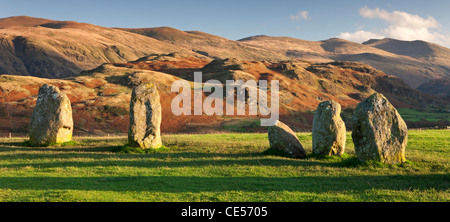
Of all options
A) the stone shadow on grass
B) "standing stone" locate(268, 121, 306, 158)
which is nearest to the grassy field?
the stone shadow on grass

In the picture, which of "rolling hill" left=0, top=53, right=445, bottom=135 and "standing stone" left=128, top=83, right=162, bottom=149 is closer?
"standing stone" left=128, top=83, right=162, bottom=149

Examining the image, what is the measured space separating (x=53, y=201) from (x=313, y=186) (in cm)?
1102

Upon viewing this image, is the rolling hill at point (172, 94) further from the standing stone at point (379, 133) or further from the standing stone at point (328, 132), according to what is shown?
the standing stone at point (379, 133)

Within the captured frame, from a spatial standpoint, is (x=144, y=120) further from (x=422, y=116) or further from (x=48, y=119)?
(x=422, y=116)

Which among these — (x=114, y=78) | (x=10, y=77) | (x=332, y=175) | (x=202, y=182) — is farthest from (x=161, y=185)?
(x=114, y=78)

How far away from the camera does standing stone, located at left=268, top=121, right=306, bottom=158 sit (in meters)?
25.6

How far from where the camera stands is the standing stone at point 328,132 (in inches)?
981

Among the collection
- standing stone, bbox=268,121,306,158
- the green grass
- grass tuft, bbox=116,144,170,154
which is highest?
standing stone, bbox=268,121,306,158

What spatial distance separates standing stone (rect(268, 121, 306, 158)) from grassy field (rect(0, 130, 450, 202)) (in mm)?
1009

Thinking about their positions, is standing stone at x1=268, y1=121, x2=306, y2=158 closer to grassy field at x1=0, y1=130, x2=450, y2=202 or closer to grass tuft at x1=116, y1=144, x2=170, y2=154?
grassy field at x1=0, y1=130, x2=450, y2=202

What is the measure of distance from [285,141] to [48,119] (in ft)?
67.0

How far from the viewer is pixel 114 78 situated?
98.2 meters

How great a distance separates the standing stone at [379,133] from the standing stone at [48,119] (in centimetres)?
2433

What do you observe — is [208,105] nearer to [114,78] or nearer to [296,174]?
[114,78]
